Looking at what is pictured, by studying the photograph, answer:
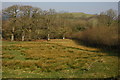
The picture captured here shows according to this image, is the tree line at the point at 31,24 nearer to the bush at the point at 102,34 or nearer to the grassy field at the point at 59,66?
the grassy field at the point at 59,66

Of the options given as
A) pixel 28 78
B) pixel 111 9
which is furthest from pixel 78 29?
pixel 28 78

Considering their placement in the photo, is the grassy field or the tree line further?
the tree line

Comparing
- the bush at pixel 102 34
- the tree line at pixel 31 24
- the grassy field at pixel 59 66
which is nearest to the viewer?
the bush at pixel 102 34

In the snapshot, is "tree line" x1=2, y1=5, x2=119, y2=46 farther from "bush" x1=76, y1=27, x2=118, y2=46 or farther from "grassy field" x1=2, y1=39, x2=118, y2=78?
"bush" x1=76, y1=27, x2=118, y2=46

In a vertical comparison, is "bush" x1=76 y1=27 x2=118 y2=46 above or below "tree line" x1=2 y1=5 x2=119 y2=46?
below

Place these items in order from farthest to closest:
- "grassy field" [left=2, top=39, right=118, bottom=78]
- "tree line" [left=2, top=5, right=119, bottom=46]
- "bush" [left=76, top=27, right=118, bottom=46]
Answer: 1. "tree line" [left=2, top=5, right=119, bottom=46]
2. "grassy field" [left=2, top=39, right=118, bottom=78]
3. "bush" [left=76, top=27, right=118, bottom=46]

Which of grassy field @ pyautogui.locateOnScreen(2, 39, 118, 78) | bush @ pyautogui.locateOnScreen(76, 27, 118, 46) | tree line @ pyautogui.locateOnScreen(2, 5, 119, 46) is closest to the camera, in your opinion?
bush @ pyautogui.locateOnScreen(76, 27, 118, 46)

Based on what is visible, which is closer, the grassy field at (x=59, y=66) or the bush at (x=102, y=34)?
the bush at (x=102, y=34)

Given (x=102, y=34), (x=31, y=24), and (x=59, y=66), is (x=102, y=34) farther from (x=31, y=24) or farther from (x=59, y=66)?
(x=31, y=24)

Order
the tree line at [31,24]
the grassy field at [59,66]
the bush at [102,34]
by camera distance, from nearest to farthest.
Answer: the bush at [102,34] → the grassy field at [59,66] → the tree line at [31,24]

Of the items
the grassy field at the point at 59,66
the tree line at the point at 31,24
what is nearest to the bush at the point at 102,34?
the grassy field at the point at 59,66

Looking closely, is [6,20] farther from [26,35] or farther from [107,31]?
[107,31]

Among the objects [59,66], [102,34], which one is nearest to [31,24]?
[59,66]

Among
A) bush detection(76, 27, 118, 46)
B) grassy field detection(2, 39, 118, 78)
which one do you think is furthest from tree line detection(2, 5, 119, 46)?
bush detection(76, 27, 118, 46)
